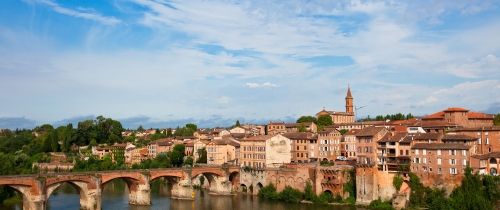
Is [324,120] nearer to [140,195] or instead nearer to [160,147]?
[160,147]

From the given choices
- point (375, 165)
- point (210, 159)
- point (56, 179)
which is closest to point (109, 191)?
point (210, 159)

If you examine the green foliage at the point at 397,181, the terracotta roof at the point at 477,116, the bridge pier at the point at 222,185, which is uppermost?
the terracotta roof at the point at 477,116

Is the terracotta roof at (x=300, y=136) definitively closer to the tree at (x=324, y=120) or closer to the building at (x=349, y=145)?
the building at (x=349, y=145)

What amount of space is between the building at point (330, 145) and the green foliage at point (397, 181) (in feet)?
66.3

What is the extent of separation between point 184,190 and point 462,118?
144ft

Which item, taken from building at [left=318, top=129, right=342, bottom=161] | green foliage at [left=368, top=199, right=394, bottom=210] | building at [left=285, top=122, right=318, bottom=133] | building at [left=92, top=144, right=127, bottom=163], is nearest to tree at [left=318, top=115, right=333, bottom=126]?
building at [left=285, top=122, right=318, bottom=133]

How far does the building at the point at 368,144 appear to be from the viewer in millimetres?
68062

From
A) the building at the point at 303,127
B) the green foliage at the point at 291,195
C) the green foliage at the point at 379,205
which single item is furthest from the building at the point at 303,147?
the green foliage at the point at 379,205

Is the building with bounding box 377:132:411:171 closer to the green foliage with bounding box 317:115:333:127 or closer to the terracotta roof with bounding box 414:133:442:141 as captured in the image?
the terracotta roof with bounding box 414:133:442:141

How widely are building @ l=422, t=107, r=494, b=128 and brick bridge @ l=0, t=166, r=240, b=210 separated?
1302 inches

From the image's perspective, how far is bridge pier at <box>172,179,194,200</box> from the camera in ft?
239

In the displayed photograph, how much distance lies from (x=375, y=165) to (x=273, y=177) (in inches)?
665

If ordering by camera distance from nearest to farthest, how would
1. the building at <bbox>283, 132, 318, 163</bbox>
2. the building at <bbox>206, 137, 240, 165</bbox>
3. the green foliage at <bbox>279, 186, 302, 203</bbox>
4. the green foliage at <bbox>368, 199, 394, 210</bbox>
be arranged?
the green foliage at <bbox>368, 199, 394, 210</bbox> < the green foliage at <bbox>279, 186, 302, 203</bbox> < the building at <bbox>283, 132, 318, 163</bbox> < the building at <bbox>206, 137, 240, 165</bbox>

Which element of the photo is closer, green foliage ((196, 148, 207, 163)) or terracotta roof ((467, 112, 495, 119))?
terracotta roof ((467, 112, 495, 119))
